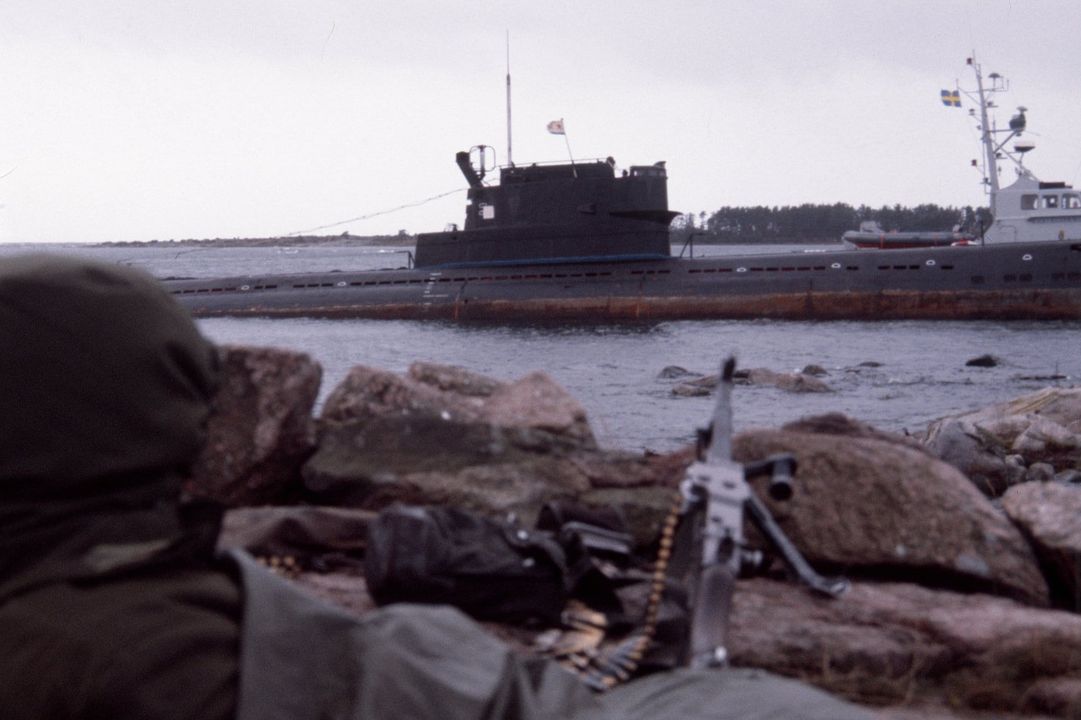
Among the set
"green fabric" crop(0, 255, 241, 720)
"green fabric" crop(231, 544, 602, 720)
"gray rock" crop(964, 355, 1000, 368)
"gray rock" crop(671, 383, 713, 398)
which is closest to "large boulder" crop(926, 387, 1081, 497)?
"gray rock" crop(671, 383, 713, 398)

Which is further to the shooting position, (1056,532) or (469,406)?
(469,406)

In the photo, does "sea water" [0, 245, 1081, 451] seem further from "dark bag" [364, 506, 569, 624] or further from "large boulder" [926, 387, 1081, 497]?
"dark bag" [364, 506, 569, 624]

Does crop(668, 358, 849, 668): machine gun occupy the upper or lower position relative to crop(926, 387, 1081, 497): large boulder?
upper

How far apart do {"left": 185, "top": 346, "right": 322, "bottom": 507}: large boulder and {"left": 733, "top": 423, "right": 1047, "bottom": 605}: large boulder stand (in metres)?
1.98

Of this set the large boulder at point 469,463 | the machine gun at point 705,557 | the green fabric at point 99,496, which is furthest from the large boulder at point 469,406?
the green fabric at point 99,496

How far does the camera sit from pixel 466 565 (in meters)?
3.51

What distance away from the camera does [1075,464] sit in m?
12.0

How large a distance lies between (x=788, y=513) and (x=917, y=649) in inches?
A: 37.5

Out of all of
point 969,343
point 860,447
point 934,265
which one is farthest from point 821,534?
point 934,265

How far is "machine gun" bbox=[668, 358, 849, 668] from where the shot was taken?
299cm

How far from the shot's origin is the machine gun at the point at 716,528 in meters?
A: 2.99

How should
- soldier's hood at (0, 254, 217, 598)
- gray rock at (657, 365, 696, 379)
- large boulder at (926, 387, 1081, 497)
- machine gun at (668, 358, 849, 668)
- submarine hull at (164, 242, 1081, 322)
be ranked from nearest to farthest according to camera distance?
soldier's hood at (0, 254, 217, 598)
machine gun at (668, 358, 849, 668)
large boulder at (926, 387, 1081, 497)
gray rock at (657, 365, 696, 379)
submarine hull at (164, 242, 1081, 322)

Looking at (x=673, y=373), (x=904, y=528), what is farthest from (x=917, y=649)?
(x=673, y=373)

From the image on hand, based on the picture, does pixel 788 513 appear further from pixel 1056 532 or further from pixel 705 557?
pixel 705 557
